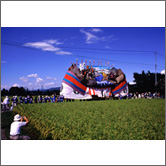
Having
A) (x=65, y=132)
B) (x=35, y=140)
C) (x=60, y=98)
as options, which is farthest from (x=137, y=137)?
(x=60, y=98)

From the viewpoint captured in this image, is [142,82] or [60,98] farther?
[60,98]

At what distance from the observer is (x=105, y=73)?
2012 centimetres

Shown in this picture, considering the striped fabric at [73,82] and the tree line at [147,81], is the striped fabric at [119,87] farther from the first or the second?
the tree line at [147,81]

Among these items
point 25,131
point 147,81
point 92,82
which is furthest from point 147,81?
point 92,82

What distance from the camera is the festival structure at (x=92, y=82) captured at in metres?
18.6

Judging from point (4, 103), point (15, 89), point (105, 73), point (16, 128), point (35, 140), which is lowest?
point (35, 140)

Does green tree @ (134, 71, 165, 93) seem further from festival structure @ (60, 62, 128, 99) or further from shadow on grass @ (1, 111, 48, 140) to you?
festival structure @ (60, 62, 128, 99)

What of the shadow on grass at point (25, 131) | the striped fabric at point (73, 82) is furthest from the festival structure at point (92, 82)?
the shadow on grass at point (25, 131)

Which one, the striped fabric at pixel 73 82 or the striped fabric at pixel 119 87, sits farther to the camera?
the striped fabric at pixel 119 87

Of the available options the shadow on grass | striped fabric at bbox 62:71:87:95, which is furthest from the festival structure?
the shadow on grass

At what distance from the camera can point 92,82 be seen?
19828 mm

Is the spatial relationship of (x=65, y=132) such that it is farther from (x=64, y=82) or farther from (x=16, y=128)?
(x=64, y=82)

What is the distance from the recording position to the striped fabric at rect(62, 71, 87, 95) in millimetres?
18594

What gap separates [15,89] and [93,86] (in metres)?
13.1
